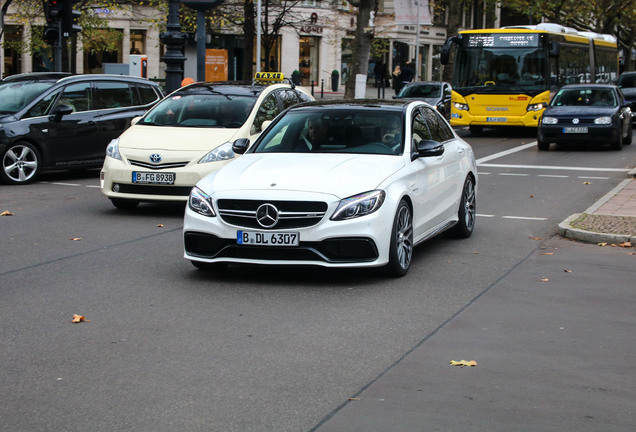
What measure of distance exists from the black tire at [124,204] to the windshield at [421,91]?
893 inches

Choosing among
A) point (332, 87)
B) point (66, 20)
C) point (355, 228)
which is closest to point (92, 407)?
point (355, 228)

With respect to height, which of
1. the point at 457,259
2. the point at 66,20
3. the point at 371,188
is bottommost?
the point at 457,259

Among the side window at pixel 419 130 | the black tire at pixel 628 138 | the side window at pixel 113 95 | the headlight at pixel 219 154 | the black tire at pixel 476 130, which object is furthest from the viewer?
the black tire at pixel 476 130

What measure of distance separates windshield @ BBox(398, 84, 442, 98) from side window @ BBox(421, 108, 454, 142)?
952 inches

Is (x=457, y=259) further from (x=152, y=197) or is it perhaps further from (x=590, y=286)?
(x=152, y=197)

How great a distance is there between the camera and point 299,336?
657 cm

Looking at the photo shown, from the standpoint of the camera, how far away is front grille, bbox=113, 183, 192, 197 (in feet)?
40.1

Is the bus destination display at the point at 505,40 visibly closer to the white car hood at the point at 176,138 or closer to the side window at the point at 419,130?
the white car hood at the point at 176,138

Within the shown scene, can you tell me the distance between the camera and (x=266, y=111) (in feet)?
45.1

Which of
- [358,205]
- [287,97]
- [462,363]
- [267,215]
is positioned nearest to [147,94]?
[287,97]

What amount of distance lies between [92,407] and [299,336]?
1.82 metres

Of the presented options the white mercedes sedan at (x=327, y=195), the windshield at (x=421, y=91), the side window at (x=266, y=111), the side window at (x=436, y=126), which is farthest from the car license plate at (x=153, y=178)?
the windshield at (x=421, y=91)

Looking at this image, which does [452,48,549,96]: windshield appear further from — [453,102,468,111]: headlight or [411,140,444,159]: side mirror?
[411,140,444,159]: side mirror

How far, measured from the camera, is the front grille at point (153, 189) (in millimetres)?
12211
